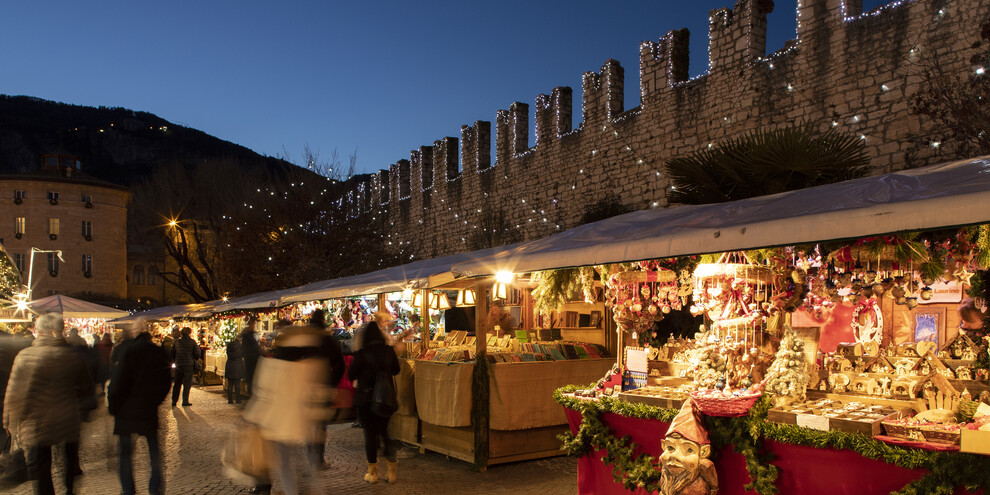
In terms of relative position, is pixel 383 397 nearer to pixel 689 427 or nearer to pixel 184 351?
pixel 689 427

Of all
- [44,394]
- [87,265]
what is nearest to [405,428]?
[44,394]

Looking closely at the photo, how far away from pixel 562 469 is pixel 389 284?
9.27 ft

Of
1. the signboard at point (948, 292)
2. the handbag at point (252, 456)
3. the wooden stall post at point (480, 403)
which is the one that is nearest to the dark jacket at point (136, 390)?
the handbag at point (252, 456)

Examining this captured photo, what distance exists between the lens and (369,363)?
5.80 meters

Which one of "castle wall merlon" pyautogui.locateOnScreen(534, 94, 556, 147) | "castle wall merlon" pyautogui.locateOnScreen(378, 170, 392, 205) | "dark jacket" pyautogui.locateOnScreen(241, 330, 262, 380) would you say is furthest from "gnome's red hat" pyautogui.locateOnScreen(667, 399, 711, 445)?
"castle wall merlon" pyautogui.locateOnScreen(378, 170, 392, 205)

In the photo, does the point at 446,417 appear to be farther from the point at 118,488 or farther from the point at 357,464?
the point at 118,488

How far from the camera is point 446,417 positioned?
656 cm

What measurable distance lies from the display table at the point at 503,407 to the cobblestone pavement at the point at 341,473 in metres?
0.16

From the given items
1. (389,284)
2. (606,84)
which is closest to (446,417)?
(389,284)

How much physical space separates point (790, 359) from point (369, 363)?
11.0 ft

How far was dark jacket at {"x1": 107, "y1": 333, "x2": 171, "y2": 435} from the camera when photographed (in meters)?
4.77

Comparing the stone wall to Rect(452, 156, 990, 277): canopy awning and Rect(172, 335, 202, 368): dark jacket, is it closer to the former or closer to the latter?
Rect(452, 156, 990, 277): canopy awning

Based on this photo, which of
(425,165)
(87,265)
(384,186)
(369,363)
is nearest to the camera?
(369,363)

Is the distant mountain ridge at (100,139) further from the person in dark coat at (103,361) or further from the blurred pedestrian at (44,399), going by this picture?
the blurred pedestrian at (44,399)
